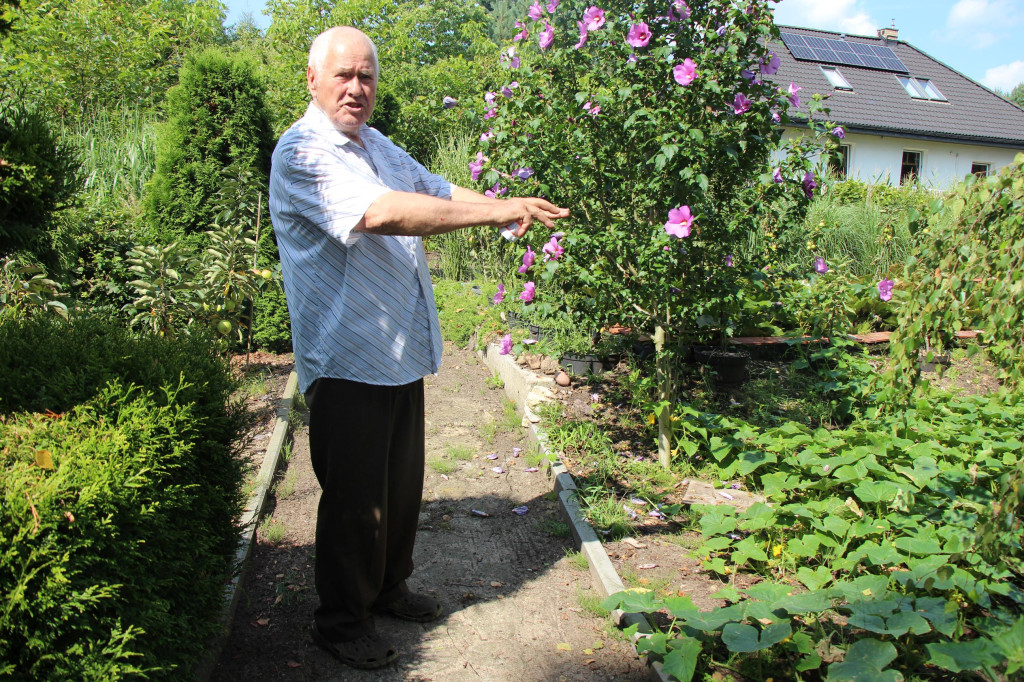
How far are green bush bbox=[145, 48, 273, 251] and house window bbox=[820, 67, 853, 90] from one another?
22.6 meters

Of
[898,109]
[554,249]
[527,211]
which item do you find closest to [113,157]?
[554,249]

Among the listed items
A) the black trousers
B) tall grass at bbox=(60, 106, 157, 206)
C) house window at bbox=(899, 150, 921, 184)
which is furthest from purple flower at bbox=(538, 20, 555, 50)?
house window at bbox=(899, 150, 921, 184)

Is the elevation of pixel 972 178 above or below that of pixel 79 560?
above

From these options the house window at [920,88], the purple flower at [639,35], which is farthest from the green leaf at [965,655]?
the house window at [920,88]

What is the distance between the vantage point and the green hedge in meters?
1.48

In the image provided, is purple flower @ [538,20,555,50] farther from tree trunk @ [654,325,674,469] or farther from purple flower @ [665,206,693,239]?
tree trunk @ [654,325,674,469]

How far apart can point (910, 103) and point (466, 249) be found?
22291mm

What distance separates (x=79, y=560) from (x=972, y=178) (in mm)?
3244

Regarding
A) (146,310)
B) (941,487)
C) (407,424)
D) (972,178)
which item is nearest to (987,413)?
(941,487)

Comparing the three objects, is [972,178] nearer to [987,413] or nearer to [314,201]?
[987,413]

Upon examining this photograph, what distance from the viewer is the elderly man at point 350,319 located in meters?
2.29

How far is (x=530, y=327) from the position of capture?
6074 millimetres

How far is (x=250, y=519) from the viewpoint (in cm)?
307

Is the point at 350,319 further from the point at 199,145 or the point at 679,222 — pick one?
the point at 199,145
